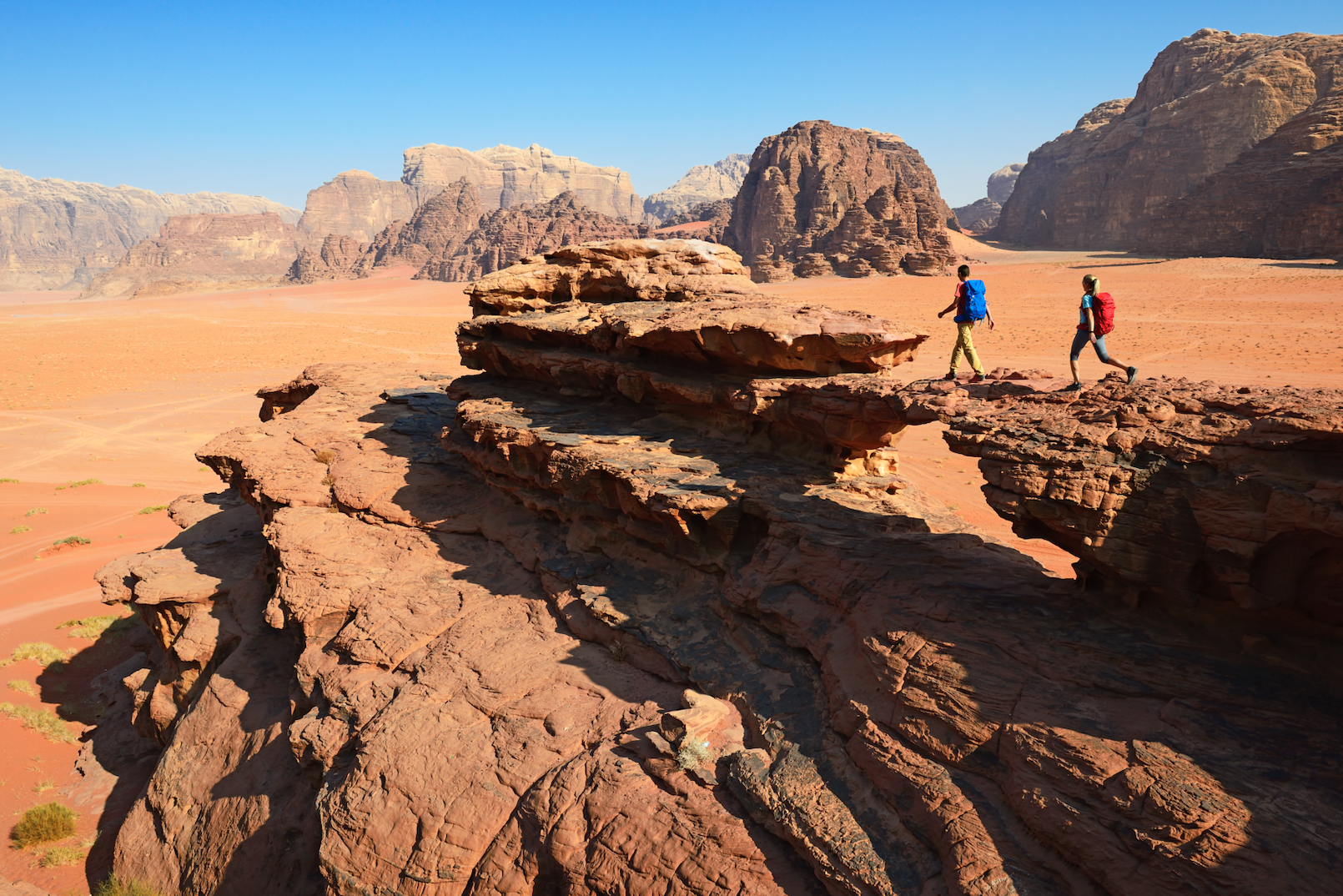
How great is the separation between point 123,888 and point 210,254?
189 metres

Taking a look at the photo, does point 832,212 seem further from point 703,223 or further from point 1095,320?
point 1095,320

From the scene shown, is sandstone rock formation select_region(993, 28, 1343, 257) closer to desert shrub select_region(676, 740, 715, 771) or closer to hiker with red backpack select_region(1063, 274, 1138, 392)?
hiker with red backpack select_region(1063, 274, 1138, 392)

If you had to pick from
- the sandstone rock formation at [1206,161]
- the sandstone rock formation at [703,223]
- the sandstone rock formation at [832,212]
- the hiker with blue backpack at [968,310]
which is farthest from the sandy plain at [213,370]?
the sandstone rock formation at [703,223]

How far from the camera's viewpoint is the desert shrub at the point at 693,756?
5883mm

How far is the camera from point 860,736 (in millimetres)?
5602

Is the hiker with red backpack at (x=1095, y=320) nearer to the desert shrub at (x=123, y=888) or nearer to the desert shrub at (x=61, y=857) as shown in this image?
the desert shrub at (x=123, y=888)

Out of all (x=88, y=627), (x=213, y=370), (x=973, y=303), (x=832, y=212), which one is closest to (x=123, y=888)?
(x=88, y=627)

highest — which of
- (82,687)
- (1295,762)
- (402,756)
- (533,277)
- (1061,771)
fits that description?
(533,277)

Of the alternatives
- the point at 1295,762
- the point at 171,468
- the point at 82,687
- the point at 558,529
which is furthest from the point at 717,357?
the point at 171,468

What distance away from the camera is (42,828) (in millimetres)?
9320

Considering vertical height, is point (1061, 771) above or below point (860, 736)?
above

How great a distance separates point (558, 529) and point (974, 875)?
6512 millimetres

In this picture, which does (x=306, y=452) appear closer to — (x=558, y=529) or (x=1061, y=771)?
(x=558, y=529)

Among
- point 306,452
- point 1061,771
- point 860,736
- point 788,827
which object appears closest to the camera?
point 1061,771
